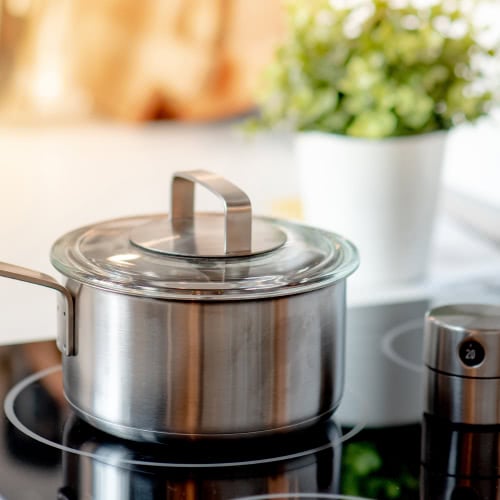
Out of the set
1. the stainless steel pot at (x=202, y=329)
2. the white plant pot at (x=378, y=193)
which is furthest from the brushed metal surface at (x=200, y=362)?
the white plant pot at (x=378, y=193)

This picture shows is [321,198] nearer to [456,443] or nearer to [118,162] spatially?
[456,443]

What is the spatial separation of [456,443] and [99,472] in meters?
0.24

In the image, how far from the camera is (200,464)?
580 mm

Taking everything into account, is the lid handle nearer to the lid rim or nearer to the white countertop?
the lid rim

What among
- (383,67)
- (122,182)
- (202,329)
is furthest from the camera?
(122,182)

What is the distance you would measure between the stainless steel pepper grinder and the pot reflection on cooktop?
0.03 meters

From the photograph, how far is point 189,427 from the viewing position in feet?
1.88

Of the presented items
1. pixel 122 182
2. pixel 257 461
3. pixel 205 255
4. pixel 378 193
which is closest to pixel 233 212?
pixel 205 255

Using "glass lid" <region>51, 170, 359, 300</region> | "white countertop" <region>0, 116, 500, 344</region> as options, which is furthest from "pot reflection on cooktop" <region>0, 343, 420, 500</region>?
"white countertop" <region>0, 116, 500, 344</region>

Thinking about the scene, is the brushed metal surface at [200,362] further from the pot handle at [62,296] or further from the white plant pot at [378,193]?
the white plant pot at [378,193]

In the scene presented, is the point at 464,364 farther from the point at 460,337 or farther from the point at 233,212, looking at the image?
the point at 233,212

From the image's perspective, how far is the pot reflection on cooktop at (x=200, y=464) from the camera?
0.56 metres

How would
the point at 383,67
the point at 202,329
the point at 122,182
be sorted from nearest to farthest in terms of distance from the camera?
the point at 202,329, the point at 383,67, the point at 122,182

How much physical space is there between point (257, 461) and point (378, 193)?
1.58ft
